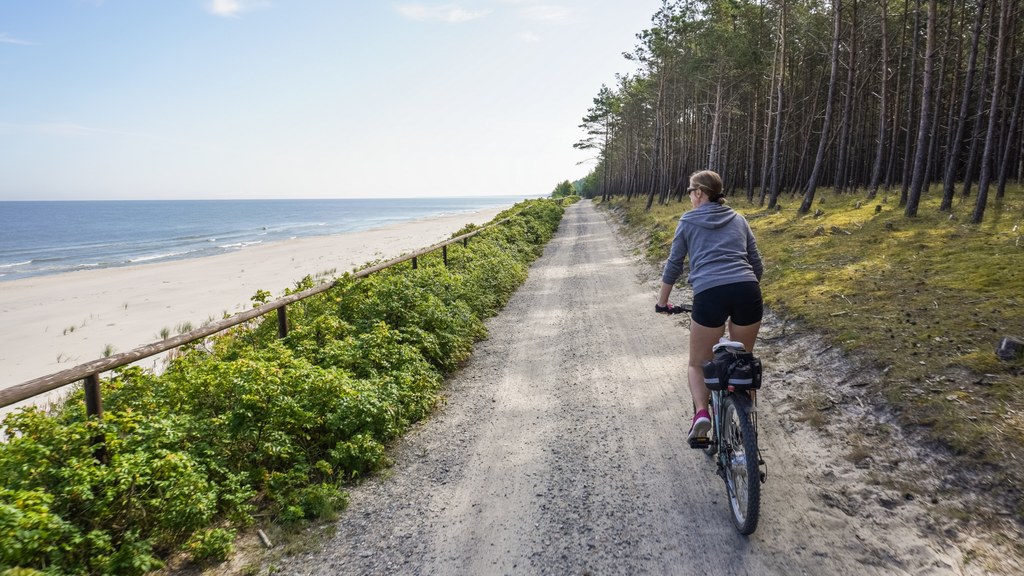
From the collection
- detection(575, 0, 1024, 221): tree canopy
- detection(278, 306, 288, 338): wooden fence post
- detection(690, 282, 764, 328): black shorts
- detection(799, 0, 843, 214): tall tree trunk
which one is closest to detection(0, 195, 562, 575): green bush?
detection(278, 306, 288, 338): wooden fence post

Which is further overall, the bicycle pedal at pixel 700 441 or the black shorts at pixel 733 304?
the bicycle pedal at pixel 700 441

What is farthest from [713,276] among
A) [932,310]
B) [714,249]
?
[932,310]

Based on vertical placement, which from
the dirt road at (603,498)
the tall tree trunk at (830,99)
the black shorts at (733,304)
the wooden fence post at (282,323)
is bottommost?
the dirt road at (603,498)

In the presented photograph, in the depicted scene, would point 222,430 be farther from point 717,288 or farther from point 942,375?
point 942,375

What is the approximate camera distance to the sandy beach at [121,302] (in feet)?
34.9

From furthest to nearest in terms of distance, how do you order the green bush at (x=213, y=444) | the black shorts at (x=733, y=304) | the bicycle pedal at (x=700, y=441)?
the bicycle pedal at (x=700, y=441) → the black shorts at (x=733, y=304) → the green bush at (x=213, y=444)

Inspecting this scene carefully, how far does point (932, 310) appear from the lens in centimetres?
652

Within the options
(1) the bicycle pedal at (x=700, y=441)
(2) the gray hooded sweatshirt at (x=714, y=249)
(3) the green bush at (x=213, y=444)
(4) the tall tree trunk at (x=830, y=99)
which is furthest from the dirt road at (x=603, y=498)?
(4) the tall tree trunk at (x=830, y=99)

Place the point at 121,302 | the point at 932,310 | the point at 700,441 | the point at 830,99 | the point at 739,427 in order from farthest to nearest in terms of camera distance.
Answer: the point at 830,99 → the point at 121,302 → the point at 932,310 → the point at 700,441 → the point at 739,427

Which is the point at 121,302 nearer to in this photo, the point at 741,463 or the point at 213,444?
the point at 213,444

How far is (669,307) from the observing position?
152 inches

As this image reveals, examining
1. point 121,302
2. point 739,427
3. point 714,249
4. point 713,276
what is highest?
point 714,249

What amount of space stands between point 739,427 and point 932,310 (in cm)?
521

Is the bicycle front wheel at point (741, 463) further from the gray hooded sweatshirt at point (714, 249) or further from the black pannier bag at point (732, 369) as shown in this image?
the gray hooded sweatshirt at point (714, 249)
